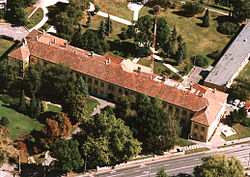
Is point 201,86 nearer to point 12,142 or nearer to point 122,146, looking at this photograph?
point 122,146

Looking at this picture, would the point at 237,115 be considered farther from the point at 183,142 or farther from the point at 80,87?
the point at 80,87

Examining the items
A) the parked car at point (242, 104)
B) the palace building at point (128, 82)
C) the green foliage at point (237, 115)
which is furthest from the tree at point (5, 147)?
the parked car at point (242, 104)

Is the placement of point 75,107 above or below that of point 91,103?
above

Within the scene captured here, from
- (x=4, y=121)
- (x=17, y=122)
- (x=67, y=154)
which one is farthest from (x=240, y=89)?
(x=4, y=121)

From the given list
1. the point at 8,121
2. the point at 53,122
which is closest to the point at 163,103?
the point at 53,122

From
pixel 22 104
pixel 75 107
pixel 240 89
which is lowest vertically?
pixel 22 104

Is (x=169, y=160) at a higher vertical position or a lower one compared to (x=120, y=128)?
lower
